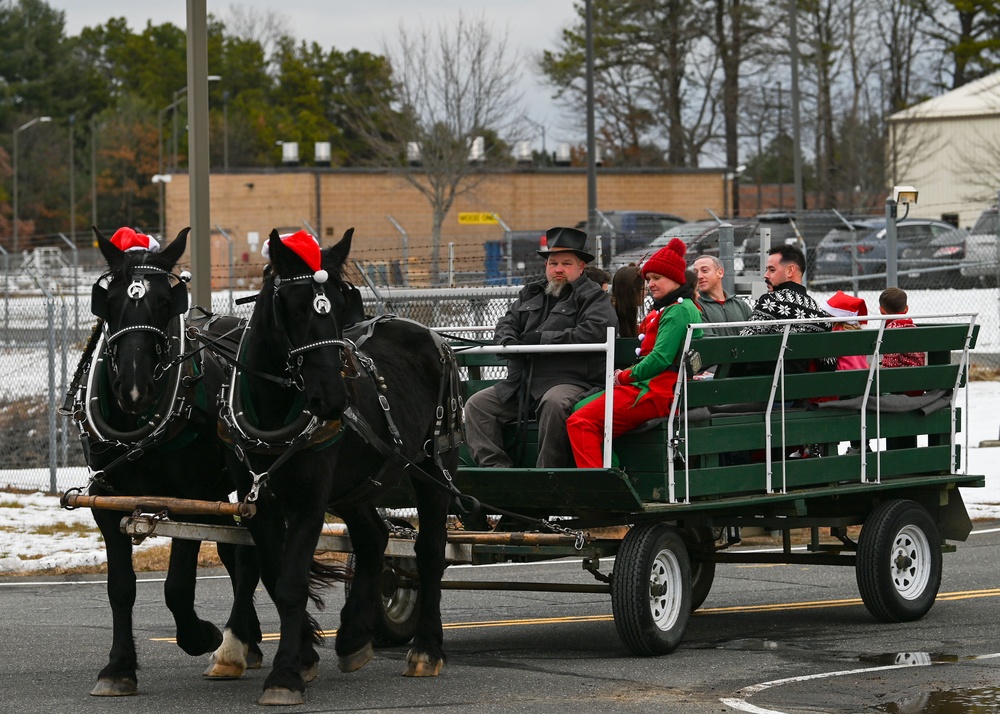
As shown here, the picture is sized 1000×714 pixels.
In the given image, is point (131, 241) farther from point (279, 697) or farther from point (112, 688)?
point (279, 697)

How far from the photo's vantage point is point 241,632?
7.67 metres

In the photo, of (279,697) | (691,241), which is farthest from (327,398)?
(691,241)

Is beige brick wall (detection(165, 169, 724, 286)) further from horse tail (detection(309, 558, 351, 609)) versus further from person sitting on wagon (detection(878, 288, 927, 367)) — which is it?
horse tail (detection(309, 558, 351, 609))

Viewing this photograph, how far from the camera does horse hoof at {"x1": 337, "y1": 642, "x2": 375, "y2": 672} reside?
7754 millimetres

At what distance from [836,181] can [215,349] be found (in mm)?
52459

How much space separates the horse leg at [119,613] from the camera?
23.2 ft

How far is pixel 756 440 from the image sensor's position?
8617mm

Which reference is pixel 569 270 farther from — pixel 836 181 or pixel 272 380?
pixel 836 181

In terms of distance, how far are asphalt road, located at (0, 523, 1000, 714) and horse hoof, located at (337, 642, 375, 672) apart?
50 mm

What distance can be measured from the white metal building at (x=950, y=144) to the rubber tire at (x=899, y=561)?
4591cm

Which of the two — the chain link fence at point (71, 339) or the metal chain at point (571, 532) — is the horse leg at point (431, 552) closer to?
the metal chain at point (571, 532)

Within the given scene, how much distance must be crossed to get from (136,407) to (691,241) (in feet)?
58.3

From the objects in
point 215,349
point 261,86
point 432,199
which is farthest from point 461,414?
point 261,86

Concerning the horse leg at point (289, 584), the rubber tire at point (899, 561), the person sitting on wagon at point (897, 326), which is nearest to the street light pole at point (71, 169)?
the person sitting on wagon at point (897, 326)
